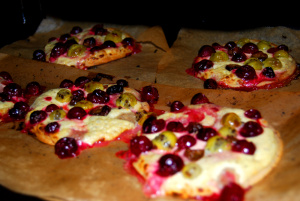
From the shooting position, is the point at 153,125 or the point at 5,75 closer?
the point at 153,125

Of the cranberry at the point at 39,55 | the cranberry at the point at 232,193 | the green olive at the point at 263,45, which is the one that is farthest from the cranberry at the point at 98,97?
the green olive at the point at 263,45

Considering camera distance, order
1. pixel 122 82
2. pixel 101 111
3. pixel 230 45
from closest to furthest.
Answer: pixel 101 111 → pixel 122 82 → pixel 230 45

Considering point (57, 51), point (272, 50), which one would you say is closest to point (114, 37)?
point (57, 51)

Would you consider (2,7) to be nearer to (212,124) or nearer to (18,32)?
(18,32)

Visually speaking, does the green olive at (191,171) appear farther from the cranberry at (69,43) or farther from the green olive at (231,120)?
the cranberry at (69,43)

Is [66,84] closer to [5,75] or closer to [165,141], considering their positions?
[5,75]

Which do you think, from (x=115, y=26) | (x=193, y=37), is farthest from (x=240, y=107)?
(x=115, y=26)

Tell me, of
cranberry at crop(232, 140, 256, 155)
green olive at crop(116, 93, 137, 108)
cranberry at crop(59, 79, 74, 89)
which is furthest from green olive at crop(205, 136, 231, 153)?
cranberry at crop(59, 79, 74, 89)
